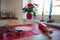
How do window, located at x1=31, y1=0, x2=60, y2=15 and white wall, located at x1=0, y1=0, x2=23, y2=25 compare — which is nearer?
window, located at x1=31, y1=0, x2=60, y2=15

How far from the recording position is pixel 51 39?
3.94 feet

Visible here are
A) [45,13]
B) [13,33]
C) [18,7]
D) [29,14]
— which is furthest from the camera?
[18,7]

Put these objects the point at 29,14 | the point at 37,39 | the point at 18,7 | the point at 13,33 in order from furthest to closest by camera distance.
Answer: the point at 18,7, the point at 29,14, the point at 13,33, the point at 37,39

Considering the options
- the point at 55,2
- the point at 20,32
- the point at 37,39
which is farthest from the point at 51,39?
the point at 55,2

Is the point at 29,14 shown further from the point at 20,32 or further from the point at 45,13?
the point at 20,32

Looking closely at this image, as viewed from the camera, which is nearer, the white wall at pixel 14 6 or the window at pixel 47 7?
the window at pixel 47 7

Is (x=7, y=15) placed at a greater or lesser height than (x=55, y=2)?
lesser

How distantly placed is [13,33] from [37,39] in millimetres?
307

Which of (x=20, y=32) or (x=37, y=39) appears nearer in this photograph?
(x=37, y=39)

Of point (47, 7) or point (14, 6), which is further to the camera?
point (14, 6)

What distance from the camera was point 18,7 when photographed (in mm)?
3115

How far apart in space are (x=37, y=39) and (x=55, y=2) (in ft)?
5.85

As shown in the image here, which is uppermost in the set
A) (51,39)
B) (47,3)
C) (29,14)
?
(47,3)

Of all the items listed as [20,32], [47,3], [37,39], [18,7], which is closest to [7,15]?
[18,7]
